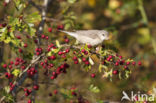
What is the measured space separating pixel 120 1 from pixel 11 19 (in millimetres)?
5678

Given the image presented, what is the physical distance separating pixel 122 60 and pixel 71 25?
4.85 feet

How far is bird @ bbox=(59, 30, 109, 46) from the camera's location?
3881 mm

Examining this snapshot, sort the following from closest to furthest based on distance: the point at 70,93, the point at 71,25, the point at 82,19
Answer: the point at 70,93 → the point at 71,25 → the point at 82,19

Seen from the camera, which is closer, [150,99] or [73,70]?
[150,99]

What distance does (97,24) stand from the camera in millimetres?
8695

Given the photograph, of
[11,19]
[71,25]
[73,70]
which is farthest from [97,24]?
[11,19]

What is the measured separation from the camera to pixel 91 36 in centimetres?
399

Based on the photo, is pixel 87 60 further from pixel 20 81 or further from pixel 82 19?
pixel 82 19

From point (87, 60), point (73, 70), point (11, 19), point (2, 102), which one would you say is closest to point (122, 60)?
point (87, 60)

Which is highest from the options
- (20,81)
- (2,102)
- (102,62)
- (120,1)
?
(120,1)

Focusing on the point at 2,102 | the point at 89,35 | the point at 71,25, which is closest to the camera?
the point at 2,102

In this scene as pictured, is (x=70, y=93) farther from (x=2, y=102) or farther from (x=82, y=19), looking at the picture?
(x=82, y=19)

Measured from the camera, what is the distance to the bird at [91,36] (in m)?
3.88

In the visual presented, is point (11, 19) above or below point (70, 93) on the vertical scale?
above
